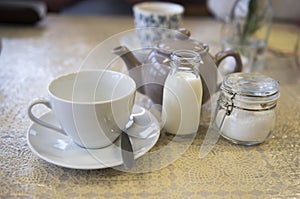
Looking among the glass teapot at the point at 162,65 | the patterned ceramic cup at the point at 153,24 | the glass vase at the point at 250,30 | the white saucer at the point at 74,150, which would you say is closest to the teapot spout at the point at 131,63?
the glass teapot at the point at 162,65

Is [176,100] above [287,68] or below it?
above

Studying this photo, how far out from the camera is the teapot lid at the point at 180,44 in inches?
27.5

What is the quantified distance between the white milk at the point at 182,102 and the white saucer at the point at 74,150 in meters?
0.03

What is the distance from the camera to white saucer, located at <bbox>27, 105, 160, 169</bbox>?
563 mm

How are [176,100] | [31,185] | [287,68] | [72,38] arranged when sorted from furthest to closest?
1. [72,38]
2. [287,68]
3. [176,100]
4. [31,185]

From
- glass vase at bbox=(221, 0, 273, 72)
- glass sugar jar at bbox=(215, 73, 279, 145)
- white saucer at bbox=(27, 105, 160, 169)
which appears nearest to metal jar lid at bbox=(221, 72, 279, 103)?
glass sugar jar at bbox=(215, 73, 279, 145)

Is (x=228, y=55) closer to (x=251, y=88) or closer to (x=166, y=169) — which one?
(x=251, y=88)

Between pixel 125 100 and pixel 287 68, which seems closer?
pixel 125 100

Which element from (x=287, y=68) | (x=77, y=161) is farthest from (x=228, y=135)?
(x=287, y=68)

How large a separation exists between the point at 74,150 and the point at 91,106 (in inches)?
3.8

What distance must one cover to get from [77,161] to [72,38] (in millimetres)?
758

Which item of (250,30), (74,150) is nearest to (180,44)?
(74,150)

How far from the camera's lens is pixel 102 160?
571 mm

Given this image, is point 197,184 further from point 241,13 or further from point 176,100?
point 241,13
